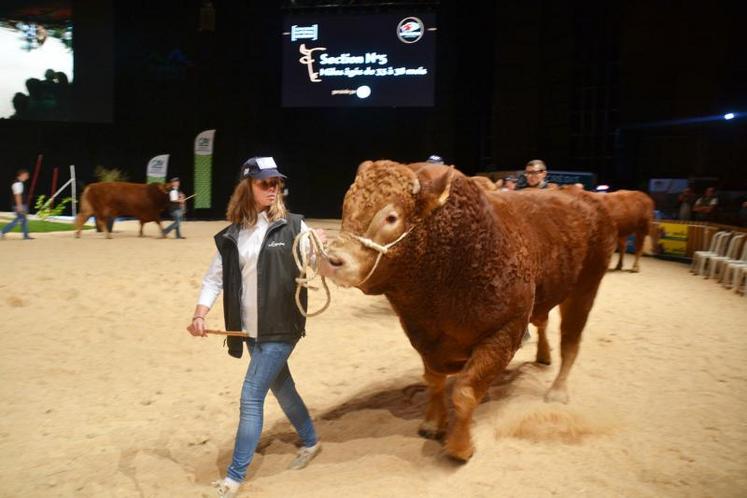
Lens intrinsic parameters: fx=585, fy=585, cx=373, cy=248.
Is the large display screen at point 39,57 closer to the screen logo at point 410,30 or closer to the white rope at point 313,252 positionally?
the screen logo at point 410,30

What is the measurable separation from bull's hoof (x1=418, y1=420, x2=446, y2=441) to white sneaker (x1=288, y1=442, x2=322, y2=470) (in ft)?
2.23

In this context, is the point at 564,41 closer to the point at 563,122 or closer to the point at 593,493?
the point at 563,122

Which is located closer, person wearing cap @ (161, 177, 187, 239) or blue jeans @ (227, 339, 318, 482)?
blue jeans @ (227, 339, 318, 482)

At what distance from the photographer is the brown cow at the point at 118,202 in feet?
43.4

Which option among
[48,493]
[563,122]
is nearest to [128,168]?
[563,122]

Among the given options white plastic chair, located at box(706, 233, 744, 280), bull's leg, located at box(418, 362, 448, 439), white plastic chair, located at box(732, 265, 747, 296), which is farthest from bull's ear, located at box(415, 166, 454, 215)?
white plastic chair, located at box(706, 233, 744, 280)

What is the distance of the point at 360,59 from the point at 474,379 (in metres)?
14.0

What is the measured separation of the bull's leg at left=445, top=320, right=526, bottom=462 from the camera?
3.13 m

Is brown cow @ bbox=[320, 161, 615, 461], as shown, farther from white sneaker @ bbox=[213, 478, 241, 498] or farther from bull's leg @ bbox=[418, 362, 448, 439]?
white sneaker @ bbox=[213, 478, 241, 498]

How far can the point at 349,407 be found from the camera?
4285 millimetres

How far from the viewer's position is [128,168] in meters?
18.4

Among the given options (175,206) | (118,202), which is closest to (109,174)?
(118,202)

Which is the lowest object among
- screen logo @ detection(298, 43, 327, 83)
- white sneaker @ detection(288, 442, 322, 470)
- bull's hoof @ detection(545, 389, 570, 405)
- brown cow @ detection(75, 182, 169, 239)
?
white sneaker @ detection(288, 442, 322, 470)

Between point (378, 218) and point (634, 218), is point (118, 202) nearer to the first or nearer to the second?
point (634, 218)
